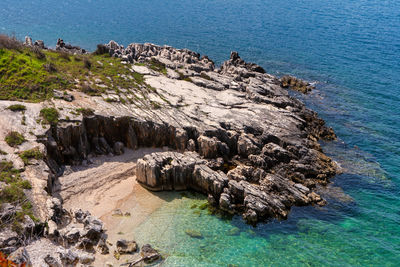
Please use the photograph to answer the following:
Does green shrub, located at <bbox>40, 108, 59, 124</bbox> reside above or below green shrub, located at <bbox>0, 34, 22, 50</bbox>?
below

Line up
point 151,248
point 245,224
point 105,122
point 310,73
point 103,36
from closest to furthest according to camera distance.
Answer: point 151,248, point 245,224, point 105,122, point 310,73, point 103,36

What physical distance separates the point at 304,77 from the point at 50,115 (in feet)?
205

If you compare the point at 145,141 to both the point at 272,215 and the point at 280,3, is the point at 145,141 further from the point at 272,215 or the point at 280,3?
the point at 280,3

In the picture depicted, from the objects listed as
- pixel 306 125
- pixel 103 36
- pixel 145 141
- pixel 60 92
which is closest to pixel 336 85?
pixel 306 125

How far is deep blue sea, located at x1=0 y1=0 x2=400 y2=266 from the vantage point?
31.8 metres

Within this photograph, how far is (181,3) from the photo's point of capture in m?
156

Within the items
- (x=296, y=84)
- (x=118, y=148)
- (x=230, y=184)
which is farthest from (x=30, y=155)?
(x=296, y=84)

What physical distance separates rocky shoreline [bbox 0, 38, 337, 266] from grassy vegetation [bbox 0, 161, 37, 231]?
1.09m

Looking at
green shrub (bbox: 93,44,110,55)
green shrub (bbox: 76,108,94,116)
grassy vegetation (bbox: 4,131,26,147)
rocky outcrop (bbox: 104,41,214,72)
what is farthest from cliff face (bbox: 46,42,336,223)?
green shrub (bbox: 93,44,110,55)

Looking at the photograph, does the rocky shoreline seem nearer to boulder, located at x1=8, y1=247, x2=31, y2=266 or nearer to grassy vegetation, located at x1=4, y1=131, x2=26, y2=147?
boulder, located at x1=8, y1=247, x2=31, y2=266

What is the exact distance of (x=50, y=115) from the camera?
3938cm

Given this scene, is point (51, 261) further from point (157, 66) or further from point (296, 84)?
point (296, 84)

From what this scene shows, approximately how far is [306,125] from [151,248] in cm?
3603

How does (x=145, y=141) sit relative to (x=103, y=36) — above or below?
below
